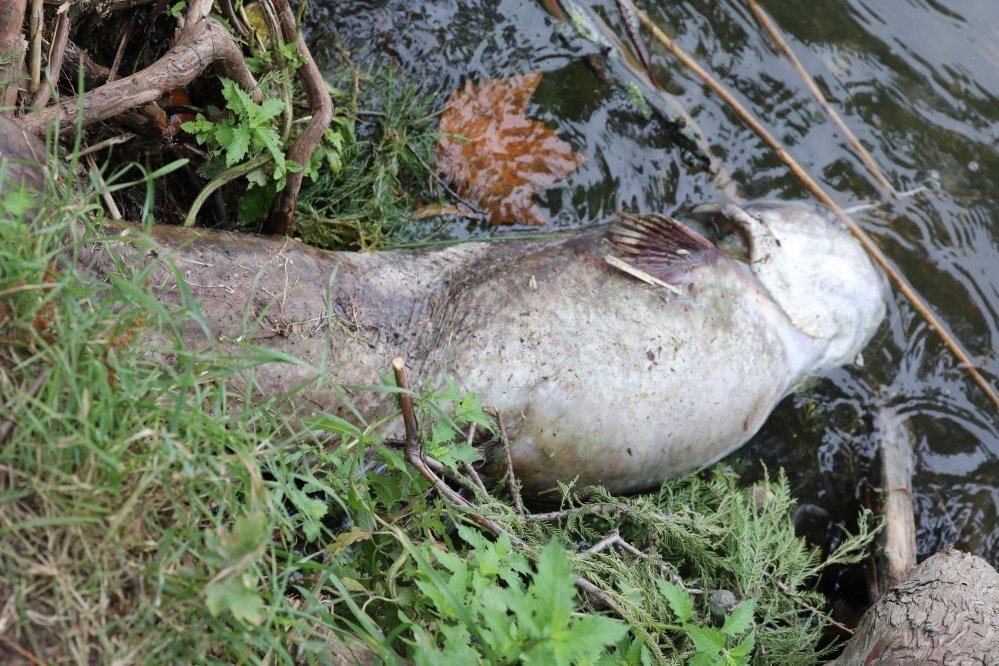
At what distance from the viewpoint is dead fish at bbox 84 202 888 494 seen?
282 cm

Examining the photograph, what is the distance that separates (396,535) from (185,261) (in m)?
1.15

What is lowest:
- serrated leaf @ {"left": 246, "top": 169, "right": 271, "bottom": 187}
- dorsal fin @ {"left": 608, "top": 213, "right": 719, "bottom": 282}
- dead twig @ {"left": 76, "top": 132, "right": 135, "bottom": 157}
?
dorsal fin @ {"left": 608, "top": 213, "right": 719, "bottom": 282}

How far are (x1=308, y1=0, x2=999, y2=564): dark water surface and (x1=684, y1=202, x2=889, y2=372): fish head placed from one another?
379 mm

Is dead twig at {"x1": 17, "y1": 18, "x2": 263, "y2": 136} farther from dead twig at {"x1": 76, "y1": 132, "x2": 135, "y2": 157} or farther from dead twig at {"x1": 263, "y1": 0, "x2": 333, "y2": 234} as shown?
dead twig at {"x1": 263, "y1": 0, "x2": 333, "y2": 234}

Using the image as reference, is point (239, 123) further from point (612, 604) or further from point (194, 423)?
point (612, 604)

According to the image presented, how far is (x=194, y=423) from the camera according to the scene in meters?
1.89

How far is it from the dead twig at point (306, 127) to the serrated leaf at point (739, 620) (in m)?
2.16

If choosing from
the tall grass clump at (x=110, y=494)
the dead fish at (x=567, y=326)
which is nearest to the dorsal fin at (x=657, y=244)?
the dead fish at (x=567, y=326)

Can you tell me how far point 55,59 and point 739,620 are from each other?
2.85 metres

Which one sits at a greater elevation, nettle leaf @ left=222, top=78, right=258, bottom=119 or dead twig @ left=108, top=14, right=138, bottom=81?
dead twig @ left=108, top=14, right=138, bottom=81

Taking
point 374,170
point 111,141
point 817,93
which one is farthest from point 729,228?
point 111,141

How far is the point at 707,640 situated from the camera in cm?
239

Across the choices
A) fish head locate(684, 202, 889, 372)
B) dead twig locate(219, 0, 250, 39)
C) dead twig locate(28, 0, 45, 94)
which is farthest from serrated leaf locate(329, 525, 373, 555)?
fish head locate(684, 202, 889, 372)

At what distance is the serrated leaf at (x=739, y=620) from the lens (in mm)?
2445
